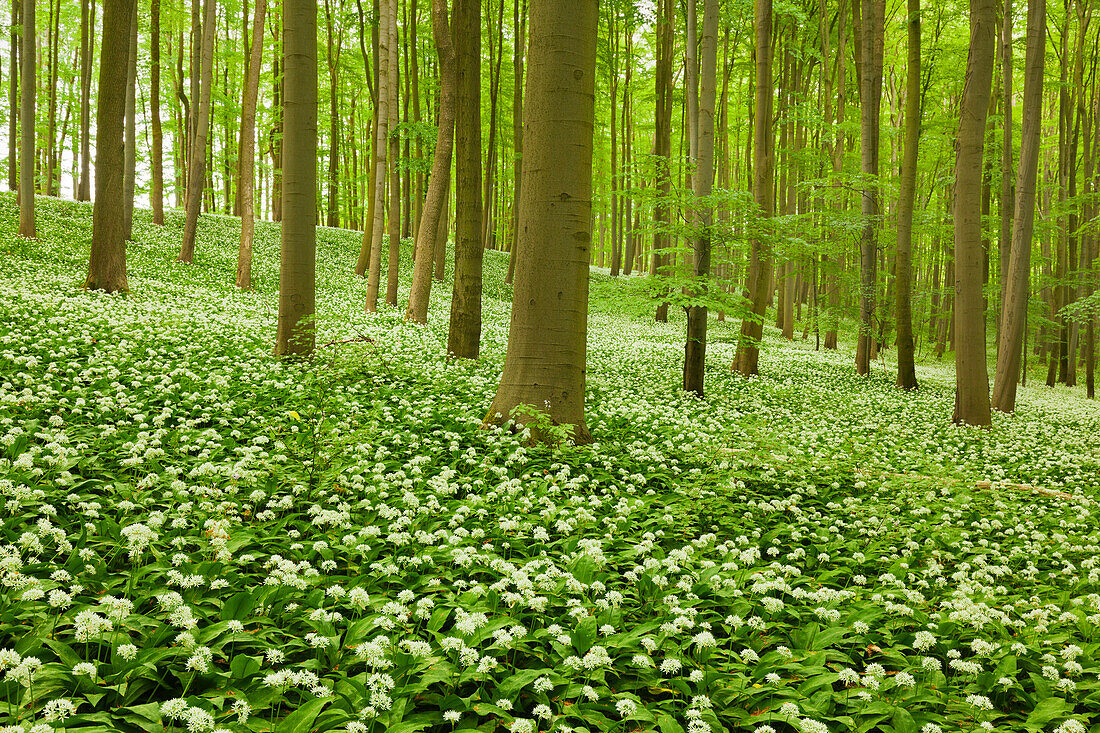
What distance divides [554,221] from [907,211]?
1174cm

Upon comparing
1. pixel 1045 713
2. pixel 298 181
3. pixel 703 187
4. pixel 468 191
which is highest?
pixel 703 187

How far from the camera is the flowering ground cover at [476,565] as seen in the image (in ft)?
7.52

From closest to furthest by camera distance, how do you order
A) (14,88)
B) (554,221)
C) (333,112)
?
(554,221) → (14,88) → (333,112)

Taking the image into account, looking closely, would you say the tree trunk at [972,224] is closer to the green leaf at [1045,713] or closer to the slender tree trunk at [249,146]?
the green leaf at [1045,713]

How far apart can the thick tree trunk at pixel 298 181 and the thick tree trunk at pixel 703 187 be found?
18.4 ft

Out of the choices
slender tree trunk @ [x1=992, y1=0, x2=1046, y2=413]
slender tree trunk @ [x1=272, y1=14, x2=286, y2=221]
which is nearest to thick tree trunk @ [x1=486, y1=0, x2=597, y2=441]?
slender tree trunk @ [x1=992, y1=0, x2=1046, y2=413]

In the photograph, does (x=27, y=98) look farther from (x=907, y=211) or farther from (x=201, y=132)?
(x=907, y=211)

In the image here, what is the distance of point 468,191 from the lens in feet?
30.0

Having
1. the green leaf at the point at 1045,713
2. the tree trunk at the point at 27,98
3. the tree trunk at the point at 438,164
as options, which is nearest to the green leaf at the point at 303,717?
the green leaf at the point at 1045,713

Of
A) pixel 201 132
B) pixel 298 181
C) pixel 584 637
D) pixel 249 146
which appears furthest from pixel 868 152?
pixel 201 132

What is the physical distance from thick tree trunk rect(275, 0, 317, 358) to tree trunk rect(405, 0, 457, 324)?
157 inches

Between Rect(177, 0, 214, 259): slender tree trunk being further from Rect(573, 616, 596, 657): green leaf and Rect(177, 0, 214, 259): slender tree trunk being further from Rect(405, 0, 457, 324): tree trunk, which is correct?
Rect(573, 616, 596, 657): green leaf

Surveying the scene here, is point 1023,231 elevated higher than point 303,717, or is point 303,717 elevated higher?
point 1023,231

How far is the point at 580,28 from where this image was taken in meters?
5.41
